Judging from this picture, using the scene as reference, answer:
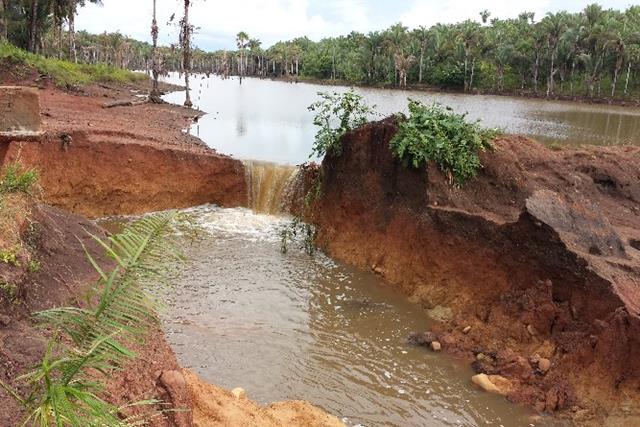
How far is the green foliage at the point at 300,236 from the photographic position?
11625mm

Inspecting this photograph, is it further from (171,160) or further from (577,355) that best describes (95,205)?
(577,355)

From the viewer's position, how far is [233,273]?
10281 millimetres

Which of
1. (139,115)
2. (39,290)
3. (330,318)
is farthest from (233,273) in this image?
(139,115)

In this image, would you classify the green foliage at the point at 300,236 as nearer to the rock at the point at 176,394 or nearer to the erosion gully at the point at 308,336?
the erosion gully at the point at 308,336

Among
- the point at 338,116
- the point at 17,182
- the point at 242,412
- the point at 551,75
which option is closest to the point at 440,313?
the point at 242,412

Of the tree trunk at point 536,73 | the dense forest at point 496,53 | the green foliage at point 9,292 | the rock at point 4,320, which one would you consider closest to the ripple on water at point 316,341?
the green foliage at point 9,292

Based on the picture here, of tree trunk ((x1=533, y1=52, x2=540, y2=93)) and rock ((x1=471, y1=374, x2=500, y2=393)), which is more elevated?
tree trunk ((x1=533, y1=52, x2=540, y2=93))

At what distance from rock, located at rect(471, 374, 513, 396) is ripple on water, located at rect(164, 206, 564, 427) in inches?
5.4

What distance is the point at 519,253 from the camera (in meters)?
8.27

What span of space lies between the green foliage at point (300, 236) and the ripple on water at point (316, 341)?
0.79 feet

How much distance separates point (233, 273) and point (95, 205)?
5113mm

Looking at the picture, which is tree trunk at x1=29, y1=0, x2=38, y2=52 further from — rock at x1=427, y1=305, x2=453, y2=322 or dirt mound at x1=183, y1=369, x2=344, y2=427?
dirt mound at x1=183, y1=369, x2=344, y2=427

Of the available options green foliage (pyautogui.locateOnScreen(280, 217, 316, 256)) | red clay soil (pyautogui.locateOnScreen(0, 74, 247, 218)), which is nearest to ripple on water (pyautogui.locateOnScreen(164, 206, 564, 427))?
green foliage (pyautogui.locateOnScreen(280, 217, 316, 256))

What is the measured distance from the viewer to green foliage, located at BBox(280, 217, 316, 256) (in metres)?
11.6
